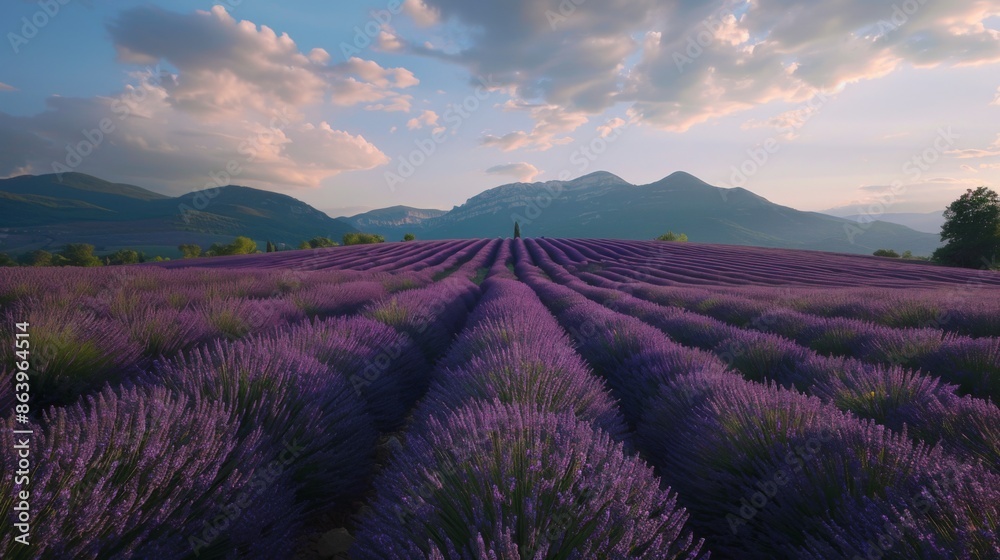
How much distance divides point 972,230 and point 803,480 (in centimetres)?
4091

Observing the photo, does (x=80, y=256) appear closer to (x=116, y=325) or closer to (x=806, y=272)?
(x=116, y=325)

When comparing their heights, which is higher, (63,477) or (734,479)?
(63,477)

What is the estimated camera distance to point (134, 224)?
4914 inches

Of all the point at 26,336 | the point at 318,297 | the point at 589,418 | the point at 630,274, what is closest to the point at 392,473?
the point at 589,418

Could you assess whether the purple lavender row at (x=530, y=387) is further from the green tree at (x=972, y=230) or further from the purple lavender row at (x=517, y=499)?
the green tree at (x=972, y=230)

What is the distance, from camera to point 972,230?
27953 millimetres

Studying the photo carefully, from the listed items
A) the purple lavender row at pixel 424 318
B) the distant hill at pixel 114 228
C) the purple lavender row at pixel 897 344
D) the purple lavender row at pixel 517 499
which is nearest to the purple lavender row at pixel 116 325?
the purple lavender row at pixel 424 318

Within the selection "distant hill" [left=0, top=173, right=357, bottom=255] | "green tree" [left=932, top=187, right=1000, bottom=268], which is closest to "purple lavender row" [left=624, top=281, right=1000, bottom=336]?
"green tree" [left=932, top=187, right=1000, bottom=268]

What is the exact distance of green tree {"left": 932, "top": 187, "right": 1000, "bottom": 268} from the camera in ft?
89.2

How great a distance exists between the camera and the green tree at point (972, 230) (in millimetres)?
27203

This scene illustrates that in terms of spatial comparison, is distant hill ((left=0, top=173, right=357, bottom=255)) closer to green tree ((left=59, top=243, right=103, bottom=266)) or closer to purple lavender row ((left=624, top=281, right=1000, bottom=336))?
green tree ((left=59, top=243, right=103, bottom=266))

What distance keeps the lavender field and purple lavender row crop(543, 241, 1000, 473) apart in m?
0.02

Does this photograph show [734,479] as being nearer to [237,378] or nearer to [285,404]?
[285,404]

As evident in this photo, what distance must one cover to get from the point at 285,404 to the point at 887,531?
2385 mm
